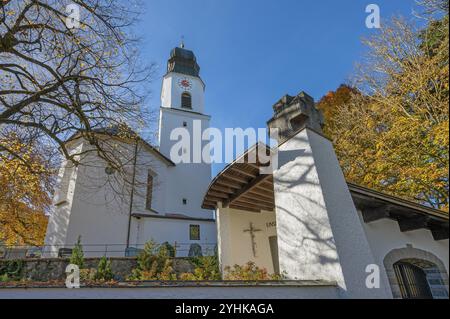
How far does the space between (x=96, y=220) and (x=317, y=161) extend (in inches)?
483

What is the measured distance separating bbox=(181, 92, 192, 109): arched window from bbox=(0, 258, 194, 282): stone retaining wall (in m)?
15.6

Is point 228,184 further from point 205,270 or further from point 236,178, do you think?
point 205,270

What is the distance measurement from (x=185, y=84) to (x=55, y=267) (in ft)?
58.9

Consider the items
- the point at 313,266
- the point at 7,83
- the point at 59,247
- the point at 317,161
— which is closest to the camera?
the point at 313,266

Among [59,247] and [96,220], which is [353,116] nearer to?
[96,220]

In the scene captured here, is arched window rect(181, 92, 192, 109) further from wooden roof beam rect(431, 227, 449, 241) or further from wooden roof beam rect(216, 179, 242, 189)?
wooden roof beam rect(431, 227, 449, 241)

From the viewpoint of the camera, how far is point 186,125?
21516 mm

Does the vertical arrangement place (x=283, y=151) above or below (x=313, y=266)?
above

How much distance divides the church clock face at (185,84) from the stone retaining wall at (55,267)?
17191mm

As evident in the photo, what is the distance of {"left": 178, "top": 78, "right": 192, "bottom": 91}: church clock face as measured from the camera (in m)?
23.4

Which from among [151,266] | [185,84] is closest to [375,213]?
[151,266]

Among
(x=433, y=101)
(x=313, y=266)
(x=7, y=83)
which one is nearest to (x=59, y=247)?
(x=7, y=83)
